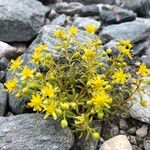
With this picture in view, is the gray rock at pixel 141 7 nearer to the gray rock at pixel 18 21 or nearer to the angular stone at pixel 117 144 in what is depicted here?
the gray rock at pixel 18 21

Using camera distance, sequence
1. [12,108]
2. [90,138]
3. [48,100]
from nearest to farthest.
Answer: [48,100] < [90,138] < [12,108]

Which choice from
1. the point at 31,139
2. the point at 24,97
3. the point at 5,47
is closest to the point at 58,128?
the point at 31,139

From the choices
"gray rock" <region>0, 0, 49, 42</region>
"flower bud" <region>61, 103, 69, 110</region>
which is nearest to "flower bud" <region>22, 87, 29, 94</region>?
"flower bud" <region>61, 103, 69, 110</region>

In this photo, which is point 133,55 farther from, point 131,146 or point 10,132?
point 10,132

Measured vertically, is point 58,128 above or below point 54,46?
below

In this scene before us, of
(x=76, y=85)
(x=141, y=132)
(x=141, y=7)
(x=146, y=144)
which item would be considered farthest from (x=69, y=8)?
(x=146, y=144)

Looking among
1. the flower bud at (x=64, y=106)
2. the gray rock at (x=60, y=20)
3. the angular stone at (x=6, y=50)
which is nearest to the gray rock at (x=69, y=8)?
the gray rock at (x=60, y=20)

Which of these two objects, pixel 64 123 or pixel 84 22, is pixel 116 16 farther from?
pixel 64 123
